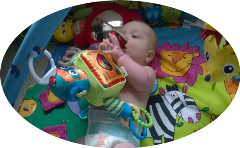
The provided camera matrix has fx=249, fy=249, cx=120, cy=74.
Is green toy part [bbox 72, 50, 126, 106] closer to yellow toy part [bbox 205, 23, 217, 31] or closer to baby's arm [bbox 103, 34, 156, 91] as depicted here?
baby's arm [bbox 103, 34, 156, 91]

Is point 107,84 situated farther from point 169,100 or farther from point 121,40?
point 169,100

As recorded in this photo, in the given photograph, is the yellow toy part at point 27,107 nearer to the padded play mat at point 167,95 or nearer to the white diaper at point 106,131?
the padded play mat at point 167,95

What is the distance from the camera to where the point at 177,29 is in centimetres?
153

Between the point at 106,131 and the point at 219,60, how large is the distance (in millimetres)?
694

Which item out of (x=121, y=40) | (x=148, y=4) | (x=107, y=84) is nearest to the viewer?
(x=107, y=84)

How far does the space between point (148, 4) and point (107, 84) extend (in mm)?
654

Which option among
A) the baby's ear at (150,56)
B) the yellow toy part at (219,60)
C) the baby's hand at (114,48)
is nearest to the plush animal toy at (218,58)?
the yellow toy part at (219,60)

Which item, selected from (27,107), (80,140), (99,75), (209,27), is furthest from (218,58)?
(27,107)

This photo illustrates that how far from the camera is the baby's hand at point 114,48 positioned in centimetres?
125

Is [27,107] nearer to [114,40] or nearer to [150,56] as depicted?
[114,40]

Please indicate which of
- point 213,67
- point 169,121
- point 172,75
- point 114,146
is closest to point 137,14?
point 172,75

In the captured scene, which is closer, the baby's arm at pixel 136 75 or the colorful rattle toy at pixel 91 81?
the colorful rattle toy at pixel 91 81

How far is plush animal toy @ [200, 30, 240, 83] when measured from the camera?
4.13ft

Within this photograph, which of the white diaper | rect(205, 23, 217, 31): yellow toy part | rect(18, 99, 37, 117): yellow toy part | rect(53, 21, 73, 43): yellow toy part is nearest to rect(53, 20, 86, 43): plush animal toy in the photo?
rect(53, 21, 73, 43): yellow toy part
